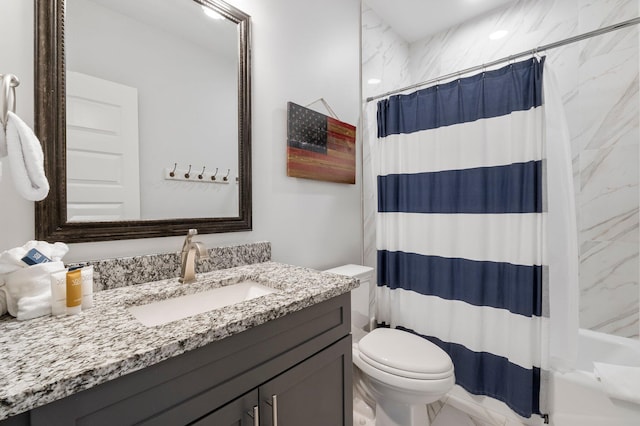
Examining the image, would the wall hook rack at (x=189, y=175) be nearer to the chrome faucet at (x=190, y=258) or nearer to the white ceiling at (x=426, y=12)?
the chrome faucet at (x=190, y=258)

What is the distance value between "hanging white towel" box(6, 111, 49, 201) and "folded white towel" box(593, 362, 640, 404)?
85.9 inches

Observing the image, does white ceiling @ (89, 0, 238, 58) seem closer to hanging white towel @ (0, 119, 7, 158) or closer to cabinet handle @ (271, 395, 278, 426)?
hanging white towel @ (0, 119, 7, 158)

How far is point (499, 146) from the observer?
1.50m

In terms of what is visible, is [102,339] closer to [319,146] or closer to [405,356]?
[405,356]

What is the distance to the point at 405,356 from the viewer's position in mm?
1370

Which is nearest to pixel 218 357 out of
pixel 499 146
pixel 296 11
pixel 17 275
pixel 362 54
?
pixel 17 275

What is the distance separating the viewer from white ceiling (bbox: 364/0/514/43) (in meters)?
2.18

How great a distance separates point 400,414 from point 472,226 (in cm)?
103

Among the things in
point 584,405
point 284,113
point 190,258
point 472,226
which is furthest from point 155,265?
point 584,405

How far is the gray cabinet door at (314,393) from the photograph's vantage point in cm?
78

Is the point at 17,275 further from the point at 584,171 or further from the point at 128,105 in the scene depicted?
the point at 584,171

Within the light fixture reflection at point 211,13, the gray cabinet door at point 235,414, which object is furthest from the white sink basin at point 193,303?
the light fixture reflection at point 211,13

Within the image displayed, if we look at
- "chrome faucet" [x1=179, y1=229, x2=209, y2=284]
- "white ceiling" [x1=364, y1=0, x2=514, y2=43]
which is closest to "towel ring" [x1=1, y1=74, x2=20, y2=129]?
"chrome faucet" [x1=179, y1=229, x2=209, y2=284]

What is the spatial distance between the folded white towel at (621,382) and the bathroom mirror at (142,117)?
1759 mm
